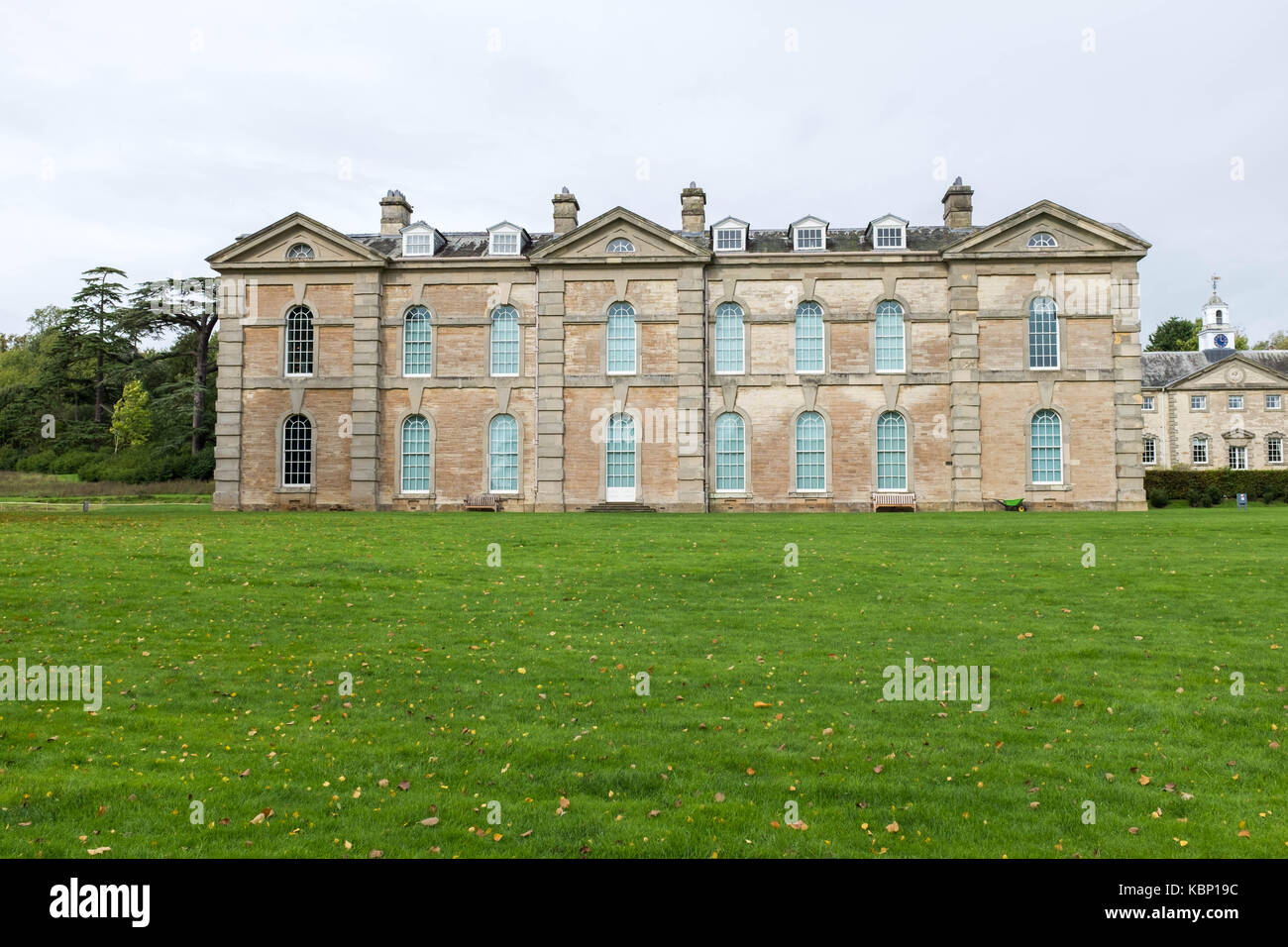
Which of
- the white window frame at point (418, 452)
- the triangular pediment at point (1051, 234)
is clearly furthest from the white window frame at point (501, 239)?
the triangular pediment at point (1051, 234)

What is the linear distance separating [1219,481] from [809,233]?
94.9ft

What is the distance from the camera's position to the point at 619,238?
38906 mm

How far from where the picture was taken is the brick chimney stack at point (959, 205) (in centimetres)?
4100

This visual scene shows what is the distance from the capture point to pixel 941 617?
1383 cm

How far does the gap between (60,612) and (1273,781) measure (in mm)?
16132

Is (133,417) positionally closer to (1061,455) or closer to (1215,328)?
(1061,455)

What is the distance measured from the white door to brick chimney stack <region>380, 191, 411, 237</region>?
15391mm

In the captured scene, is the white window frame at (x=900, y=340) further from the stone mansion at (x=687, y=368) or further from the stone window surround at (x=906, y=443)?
the stone window surround at (x=906, y=443)

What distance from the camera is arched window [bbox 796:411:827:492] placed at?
38.6 metres

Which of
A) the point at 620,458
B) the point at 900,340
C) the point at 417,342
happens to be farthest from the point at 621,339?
the point at 900,340

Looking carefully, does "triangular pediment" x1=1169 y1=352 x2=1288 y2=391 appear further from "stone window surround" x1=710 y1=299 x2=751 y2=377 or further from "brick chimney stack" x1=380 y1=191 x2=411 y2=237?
"brick chimney stack" x1=380 y1=191 x2=411 y2=237
